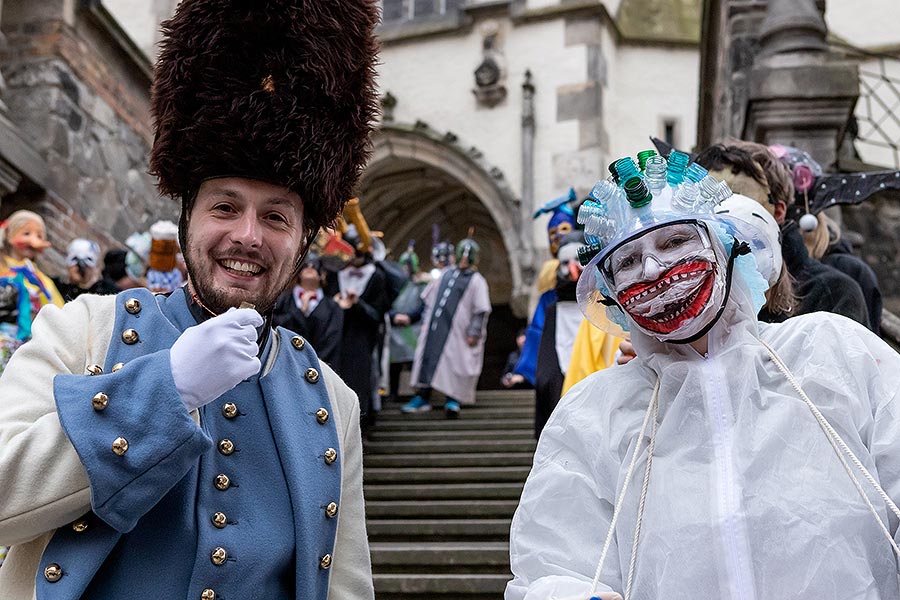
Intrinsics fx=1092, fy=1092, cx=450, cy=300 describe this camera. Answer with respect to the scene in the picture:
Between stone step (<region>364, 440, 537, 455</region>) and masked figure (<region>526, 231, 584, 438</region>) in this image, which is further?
stone step (<region>364, 440, 537, 455</region>)

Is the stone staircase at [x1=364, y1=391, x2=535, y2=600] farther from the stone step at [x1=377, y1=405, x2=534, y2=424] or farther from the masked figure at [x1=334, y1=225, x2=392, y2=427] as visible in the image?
the masked figure at [x1=334, y1=225, x2=392, y2=427]

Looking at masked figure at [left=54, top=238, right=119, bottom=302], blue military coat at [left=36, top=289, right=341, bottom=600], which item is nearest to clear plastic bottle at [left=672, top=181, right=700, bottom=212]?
blue military coat at [left=36, top=289, right=341, bottom=600]

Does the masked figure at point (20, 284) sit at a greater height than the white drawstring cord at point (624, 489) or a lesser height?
greater

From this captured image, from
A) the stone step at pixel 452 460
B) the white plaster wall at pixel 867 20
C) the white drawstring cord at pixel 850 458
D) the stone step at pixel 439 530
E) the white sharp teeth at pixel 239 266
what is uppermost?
the white plaster wall at pixel 867 20

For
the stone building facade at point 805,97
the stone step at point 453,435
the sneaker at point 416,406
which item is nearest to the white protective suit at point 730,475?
the stone building facade at point 805,97

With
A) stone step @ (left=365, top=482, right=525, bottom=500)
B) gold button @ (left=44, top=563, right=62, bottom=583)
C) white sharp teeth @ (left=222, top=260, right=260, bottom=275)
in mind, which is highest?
white sharp teeth @ (left=222, top=260, right=260, bottom=275)

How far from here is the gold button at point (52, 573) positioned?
195 centimetres

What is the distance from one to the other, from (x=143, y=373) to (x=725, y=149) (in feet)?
7.59

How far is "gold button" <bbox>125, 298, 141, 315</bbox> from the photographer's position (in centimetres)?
226

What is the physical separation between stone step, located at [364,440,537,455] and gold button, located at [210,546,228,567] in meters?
5.66

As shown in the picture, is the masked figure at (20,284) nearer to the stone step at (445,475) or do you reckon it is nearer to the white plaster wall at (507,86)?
the stone step at (445,475)

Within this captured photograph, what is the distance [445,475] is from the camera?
725 centimetres

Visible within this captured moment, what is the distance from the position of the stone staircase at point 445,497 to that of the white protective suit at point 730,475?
9.64 feet

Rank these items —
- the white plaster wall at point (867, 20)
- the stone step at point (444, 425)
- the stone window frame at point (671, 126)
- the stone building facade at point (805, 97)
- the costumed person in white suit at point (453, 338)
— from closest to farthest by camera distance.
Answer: the stone building facade at point (805, 97), the stone step at point (444, 425), the costumed person in white suit at point (453, 338), the white plaster wall at point (867, 20), the stone window frame at point (671, 126)
